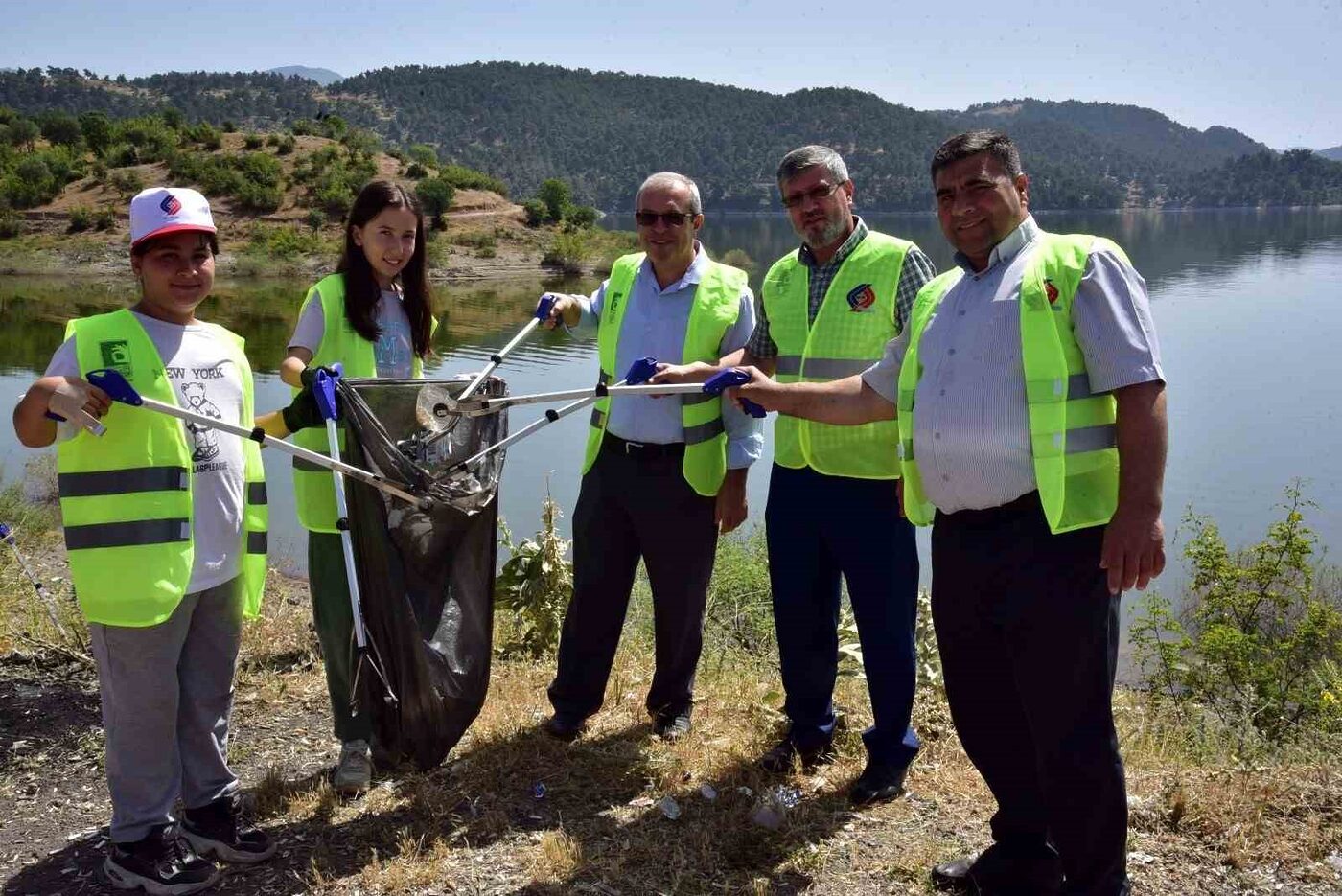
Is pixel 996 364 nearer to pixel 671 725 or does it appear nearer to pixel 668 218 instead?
pixel 668 218

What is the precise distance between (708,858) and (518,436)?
5.04ft

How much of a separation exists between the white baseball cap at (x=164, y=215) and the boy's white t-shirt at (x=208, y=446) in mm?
267

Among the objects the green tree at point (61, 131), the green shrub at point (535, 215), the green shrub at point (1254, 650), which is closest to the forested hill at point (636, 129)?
the green tree at point (61, 131)

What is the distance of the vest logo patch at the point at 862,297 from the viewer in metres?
3.83

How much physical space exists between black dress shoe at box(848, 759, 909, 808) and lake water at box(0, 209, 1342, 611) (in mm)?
3909

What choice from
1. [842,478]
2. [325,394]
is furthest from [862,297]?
[325,394]

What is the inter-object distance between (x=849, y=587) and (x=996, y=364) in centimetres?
129

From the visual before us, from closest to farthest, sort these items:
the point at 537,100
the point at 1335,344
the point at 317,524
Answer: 1. the point at 317,524
2. the point at 1335,344
3. the point at 537,100

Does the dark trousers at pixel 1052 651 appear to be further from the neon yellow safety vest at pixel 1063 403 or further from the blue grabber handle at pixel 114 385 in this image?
the blue grabber handle at pixel 114 385

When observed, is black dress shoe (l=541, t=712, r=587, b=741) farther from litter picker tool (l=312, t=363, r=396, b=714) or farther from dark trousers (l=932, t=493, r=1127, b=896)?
dark trousers (l=932, t=493, r=1127, b=896)

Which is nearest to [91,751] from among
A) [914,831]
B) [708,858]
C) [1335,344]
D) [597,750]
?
[597,750]

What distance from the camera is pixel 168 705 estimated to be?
3.29 meters

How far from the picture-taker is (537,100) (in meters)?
144

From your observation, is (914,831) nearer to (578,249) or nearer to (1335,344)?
(1335,344)
